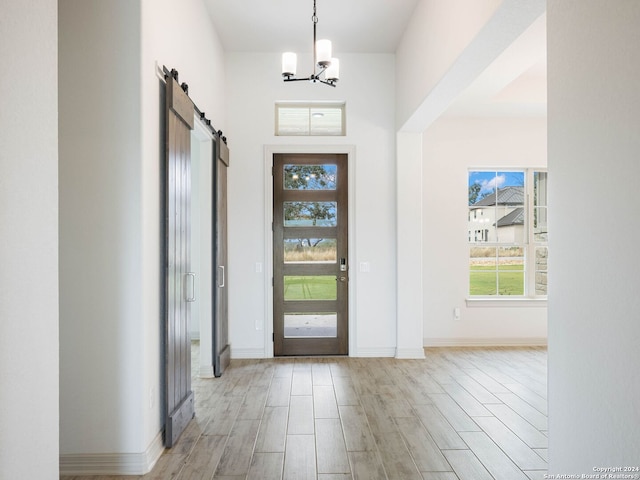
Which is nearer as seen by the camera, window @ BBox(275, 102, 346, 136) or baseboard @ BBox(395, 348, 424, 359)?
baseboard @ BBox(395, 348, 424, 359)

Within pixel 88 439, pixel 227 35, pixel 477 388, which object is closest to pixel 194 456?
pixel 88 439

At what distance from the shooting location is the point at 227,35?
4840 mm

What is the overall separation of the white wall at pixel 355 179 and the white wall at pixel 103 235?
2.64m

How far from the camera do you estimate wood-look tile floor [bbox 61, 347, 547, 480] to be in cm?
262

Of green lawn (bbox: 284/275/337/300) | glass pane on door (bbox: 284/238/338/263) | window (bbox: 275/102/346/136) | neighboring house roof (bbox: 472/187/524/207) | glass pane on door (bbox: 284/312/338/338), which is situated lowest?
glass pane on door (bbox: 284/312/338/338)

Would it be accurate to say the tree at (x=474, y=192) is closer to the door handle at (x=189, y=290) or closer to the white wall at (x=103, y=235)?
the door handle at (x=189, y=290)

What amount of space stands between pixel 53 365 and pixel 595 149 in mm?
2050

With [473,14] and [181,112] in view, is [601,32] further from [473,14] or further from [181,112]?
[181,112]

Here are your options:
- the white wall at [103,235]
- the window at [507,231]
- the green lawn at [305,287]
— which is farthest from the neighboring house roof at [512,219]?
the white wall at [103,235]

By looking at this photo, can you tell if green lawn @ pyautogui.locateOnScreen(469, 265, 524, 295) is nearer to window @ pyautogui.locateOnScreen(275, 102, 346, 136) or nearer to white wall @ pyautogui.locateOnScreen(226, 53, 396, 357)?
white wall @ pyautogui.locateOnScreen(226, 53, 396, 357)

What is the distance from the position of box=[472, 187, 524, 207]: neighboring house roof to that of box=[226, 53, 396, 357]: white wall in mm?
1565

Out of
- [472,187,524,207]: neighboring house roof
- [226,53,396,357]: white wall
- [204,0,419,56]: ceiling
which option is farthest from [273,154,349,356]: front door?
[472,187,524,207]: neighboring house roof

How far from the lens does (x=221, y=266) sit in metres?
4.74

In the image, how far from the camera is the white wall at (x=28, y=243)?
53.5 inches
